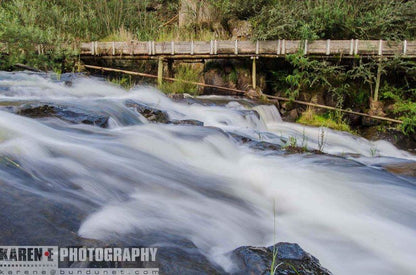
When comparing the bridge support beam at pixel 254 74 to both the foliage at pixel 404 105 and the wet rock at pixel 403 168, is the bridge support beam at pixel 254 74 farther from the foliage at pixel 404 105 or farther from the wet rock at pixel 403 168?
the wet rock at pixel 403 168

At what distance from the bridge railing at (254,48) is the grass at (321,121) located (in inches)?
58.0

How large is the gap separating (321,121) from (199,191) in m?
5.95

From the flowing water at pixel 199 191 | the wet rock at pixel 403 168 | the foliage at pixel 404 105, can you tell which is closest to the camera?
the flowing water at pixel 199 191

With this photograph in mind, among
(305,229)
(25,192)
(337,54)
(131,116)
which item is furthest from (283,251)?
(337,54)

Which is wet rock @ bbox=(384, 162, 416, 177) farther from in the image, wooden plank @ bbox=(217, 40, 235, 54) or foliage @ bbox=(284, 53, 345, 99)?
wooden plank @ bbox=(217, 40, 235, 54)

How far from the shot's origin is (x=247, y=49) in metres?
8.52

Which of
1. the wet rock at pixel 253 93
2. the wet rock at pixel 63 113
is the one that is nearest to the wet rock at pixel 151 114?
the wet rock at pixel 63 113

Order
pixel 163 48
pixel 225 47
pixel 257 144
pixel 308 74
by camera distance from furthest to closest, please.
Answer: pixel 163 48 → pixel 225 47 → pixel 308 74 → pixel 257 144

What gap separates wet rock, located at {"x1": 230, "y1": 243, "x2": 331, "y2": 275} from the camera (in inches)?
68.1

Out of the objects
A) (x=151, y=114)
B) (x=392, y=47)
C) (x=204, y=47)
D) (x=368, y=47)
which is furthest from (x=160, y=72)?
(x=392, y=47)

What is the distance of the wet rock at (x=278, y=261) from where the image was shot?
1730 mm

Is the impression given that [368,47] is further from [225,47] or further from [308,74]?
[225,47]

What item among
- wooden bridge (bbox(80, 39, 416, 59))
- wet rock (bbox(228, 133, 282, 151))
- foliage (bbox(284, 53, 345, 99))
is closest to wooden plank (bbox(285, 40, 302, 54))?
wooden bridge (bbox(80, 39, 416, 59))

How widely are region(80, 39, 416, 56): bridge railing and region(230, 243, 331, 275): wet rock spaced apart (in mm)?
6941
